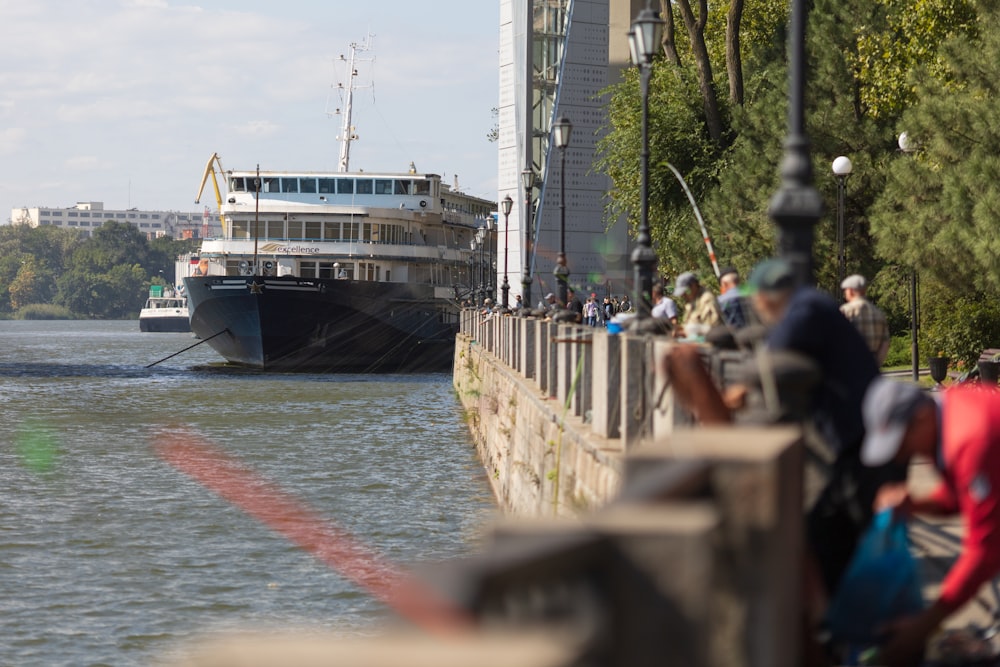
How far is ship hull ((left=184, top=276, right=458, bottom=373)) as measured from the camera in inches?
2184

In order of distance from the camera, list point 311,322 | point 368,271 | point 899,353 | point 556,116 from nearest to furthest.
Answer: point 899,353 → point 311,322 → point 556,116 → point 368,271

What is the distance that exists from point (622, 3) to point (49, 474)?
41.2 meters

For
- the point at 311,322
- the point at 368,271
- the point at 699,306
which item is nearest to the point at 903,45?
the point at 699,306

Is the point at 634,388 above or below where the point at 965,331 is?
below

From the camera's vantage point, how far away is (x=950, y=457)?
504 centimetres

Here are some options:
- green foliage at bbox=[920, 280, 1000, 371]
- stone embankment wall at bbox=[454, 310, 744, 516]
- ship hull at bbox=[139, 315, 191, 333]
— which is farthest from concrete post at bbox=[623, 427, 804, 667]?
ship hull at bbox=[139, 315, 191, 333]

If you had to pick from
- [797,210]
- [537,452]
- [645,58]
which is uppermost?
[645,58]

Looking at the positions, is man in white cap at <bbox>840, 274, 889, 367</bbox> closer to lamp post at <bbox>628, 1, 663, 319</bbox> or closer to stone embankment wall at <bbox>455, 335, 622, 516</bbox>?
stone embankment wall at <bbox>455, 335, 622, 516</bbox>

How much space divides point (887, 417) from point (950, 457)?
0.24 meters

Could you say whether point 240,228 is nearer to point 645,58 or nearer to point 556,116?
point 556,116

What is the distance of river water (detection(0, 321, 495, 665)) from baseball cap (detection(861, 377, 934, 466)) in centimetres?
837

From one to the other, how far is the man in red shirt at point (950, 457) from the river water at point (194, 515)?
838cm

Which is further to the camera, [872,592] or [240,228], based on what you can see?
[240,228]

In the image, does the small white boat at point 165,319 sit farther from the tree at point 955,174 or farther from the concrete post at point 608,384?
the concrete post at point 608,384
